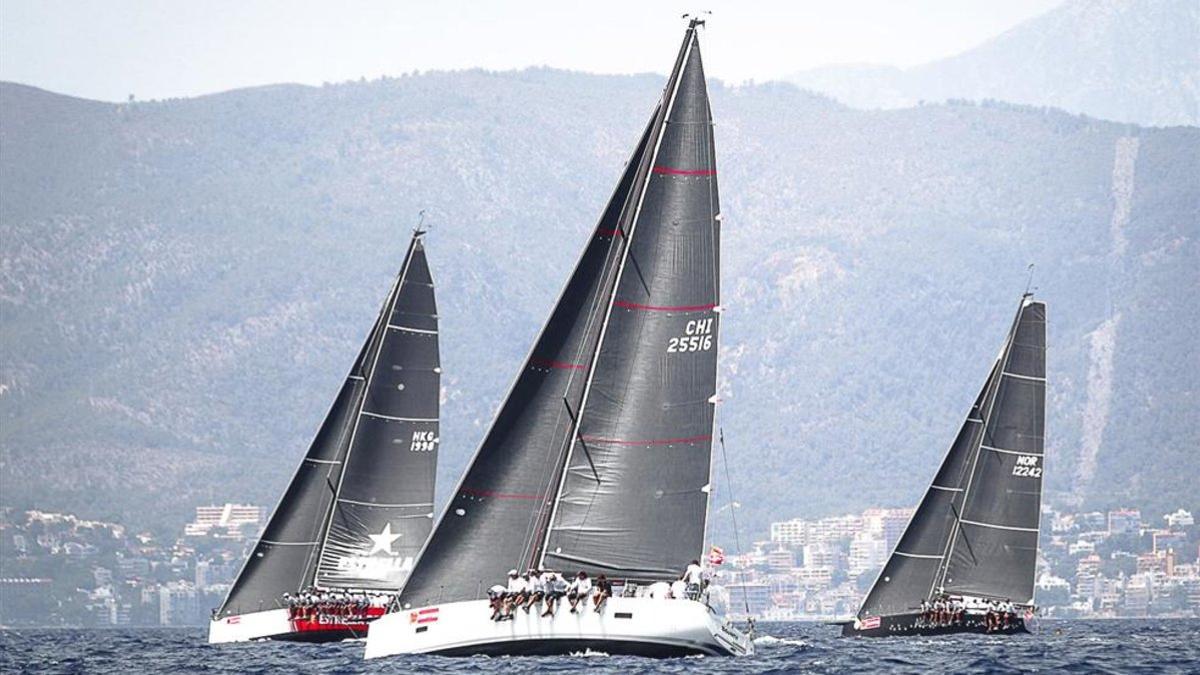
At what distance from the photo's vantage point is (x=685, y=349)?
48.2 meters

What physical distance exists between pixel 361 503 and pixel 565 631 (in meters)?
20.8

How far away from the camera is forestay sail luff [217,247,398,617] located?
226 ft

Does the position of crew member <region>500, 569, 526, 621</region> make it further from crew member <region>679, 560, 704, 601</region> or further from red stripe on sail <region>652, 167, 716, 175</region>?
red stripe on sail <region>652, 167, 716, 175</region>

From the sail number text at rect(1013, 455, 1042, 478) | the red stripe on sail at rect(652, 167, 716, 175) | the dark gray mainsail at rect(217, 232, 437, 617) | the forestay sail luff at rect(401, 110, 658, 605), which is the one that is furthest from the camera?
the sail number text at rect(1013, 455, 1042, 478)

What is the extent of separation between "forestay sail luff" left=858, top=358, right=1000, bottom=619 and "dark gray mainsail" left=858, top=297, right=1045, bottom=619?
3cm

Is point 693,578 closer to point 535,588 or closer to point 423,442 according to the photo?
point 535,588

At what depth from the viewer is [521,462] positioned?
5050cm

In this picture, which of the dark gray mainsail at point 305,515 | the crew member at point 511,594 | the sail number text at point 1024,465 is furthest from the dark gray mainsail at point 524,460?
the sail number text at point 1024,465

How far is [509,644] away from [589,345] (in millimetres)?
6331

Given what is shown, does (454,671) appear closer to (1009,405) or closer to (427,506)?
(427,506)

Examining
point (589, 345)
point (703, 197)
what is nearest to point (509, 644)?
point (589, 345)

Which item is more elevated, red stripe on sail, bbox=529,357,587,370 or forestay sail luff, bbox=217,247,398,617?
red stripe on sail, bbox=529,357,587,370

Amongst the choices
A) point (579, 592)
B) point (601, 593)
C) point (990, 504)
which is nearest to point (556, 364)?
point (579, 592)

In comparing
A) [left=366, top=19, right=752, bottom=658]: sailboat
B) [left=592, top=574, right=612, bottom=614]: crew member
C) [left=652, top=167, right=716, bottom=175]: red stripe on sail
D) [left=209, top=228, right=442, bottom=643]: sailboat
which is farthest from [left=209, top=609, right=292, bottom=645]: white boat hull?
[left=652, top=167, right=716, bottom=175]: red stripe on sail
